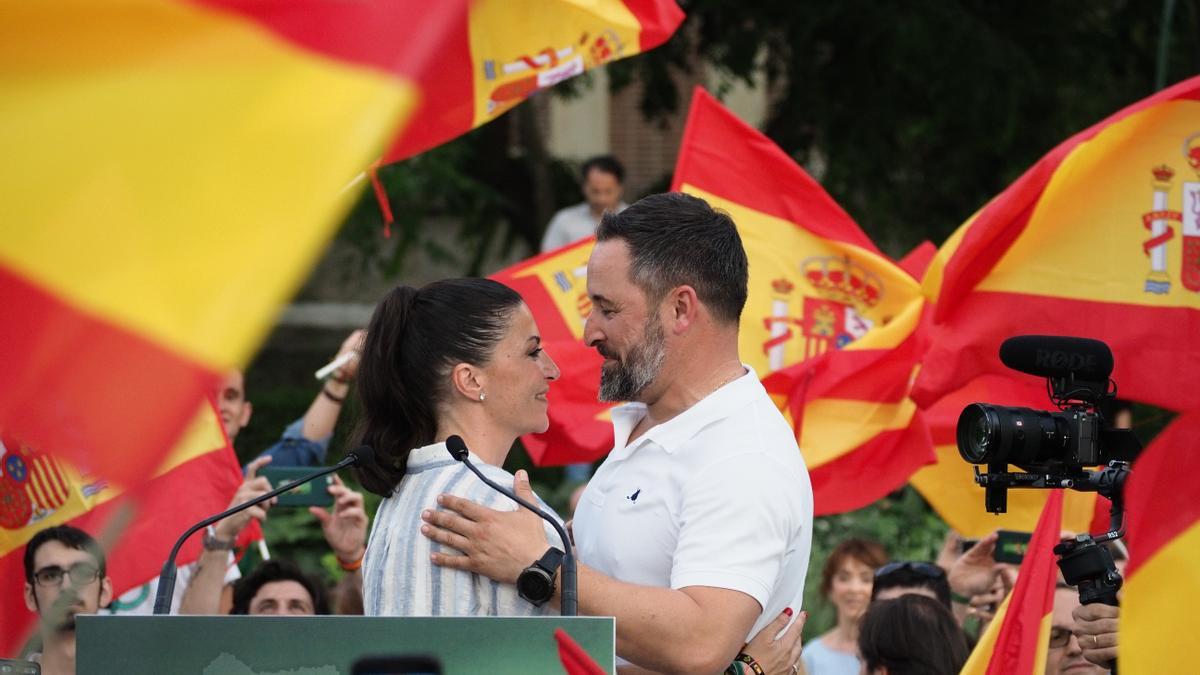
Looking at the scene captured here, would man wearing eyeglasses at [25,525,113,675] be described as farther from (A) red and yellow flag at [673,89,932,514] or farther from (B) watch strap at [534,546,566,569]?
(A) red and yellow flag at [673,89,932,514]

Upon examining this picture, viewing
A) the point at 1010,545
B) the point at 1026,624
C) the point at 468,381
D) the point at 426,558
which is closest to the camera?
the point at 426,558

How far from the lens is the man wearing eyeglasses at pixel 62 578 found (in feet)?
16.2

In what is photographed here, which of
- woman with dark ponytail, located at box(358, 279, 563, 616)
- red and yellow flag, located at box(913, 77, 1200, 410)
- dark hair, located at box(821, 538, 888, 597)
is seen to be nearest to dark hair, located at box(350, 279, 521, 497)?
woman with dark ponytail, located at box(358, 279, 563, 616)

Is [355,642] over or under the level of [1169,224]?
under

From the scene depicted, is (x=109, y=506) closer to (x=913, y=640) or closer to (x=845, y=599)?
(x=913, y=640)

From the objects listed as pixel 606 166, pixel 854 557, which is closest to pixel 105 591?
pixel 854 557

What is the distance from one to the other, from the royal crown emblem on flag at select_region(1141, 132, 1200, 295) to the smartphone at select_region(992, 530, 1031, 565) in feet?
3.11

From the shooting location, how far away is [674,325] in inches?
143

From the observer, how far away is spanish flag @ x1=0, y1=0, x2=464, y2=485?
2.04 m

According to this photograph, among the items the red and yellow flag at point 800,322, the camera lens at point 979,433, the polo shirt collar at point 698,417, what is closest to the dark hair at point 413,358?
the polo shirt collar at point 698,417

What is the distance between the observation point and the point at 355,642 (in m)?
2.65

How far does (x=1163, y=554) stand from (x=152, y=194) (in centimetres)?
203

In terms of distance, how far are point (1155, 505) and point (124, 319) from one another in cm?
203

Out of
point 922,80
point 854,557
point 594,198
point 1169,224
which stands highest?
point 922,80
